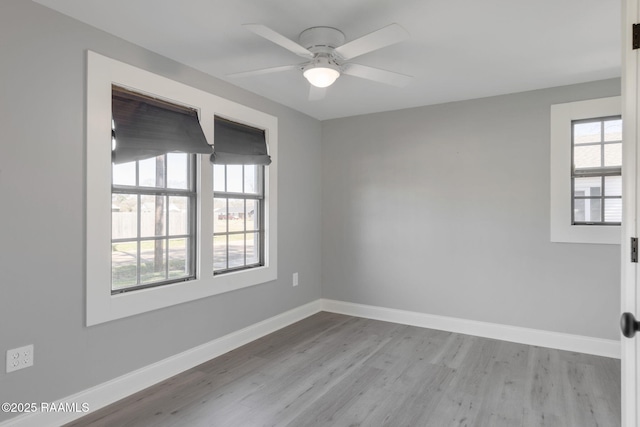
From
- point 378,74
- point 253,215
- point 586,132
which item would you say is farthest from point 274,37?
point 586,132

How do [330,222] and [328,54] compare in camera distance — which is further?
[330,222]

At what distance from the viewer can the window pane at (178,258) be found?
3002 millimetres

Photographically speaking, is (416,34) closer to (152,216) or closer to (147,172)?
(147,172)

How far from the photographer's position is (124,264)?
105 inches

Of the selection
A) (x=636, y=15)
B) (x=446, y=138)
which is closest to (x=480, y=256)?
(x=446, y=138)

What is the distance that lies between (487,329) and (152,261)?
330 cm

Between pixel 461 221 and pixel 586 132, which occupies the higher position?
pixel 586 132

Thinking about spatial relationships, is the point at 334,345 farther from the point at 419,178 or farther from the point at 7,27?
the point at 7,27

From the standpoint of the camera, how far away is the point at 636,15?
1.20 metres

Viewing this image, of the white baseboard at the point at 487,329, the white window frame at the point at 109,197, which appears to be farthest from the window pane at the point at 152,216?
the white baseboard at the point at 487,329

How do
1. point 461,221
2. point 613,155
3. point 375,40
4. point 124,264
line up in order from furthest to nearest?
point 461,221
point 613,155
point 124,264
point 375,40

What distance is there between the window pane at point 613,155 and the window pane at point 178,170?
148 inches

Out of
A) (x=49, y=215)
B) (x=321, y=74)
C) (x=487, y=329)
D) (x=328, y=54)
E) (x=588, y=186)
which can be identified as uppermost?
(x=328, y=54)

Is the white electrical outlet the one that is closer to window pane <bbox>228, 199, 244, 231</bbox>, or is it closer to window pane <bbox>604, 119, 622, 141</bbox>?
window pane <bbox>228, 199, 244, 231</bbox>
